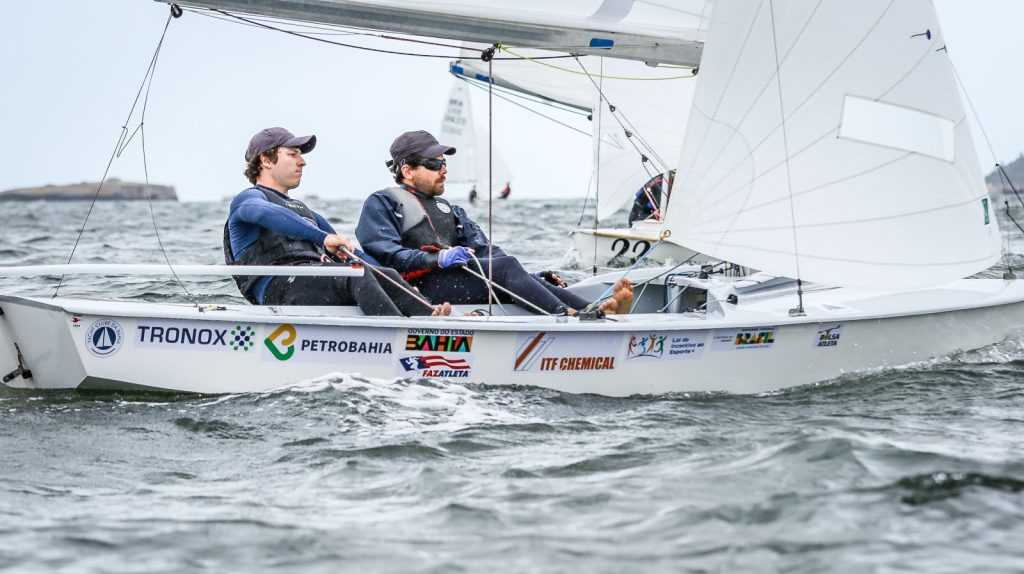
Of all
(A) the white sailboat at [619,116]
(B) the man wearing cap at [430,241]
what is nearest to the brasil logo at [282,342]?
(B) the man wearing cap at [430,241]

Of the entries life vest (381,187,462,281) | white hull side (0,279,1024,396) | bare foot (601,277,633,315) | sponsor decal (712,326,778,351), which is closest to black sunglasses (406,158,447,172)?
life vest (381,187,462,281)

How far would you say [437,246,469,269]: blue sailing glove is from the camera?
5.71m

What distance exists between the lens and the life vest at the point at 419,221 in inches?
238

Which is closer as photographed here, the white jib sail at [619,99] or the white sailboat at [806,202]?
Result: the white sailboat at [806,202]

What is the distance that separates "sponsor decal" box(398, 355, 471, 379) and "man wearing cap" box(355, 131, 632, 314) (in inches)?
24.7

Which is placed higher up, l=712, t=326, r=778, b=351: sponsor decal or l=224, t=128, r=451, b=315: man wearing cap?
l=224, t=128, r=451, b=315: man wearing cap

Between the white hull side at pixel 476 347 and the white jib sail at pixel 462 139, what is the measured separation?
1177 inches

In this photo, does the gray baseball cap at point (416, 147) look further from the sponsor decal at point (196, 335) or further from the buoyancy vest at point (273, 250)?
the sponsor decal at point (196, 335)

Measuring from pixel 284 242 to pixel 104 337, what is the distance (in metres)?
1.02

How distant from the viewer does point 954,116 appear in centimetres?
606

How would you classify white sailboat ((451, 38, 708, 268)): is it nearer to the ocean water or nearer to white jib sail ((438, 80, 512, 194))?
the ocean water

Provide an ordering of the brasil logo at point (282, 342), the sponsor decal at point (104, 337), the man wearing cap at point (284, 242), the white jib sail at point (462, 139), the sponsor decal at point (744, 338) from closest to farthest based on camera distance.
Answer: the sponsor decal at point (104, 337)
the brasil logo at point (282, 342)
the man wearing cap at point (284, 242)
the sponsor decal at point (744, 338)
the white jib sail at point (462, 139)

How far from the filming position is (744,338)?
566 cm

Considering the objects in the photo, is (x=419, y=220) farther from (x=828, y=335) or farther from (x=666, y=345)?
(x=828, y=335)
